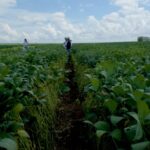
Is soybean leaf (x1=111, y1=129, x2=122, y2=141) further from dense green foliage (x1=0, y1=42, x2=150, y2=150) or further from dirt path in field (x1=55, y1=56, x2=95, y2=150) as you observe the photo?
dirt path in field (x1=55, y1=56, x2=95, y2=150)

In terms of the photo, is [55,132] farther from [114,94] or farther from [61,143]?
[114,94]

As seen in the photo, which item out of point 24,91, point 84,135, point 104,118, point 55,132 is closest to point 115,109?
point 104,118

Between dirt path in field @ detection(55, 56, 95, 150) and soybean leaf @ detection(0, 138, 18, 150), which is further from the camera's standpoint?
dirt path in field @ detection(55, 56, 95, 150)

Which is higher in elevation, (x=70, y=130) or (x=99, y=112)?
(x=99, y=112)

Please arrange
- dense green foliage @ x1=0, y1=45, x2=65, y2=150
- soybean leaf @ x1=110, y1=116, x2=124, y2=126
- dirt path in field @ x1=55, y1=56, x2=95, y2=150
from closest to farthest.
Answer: soybean leaf @ x1=110, y1=116, x2=124, y2=126
dense green foliage @ x1=0, y1=45, x2=65, y2=150
dirt path in field @ x1=55, y1=56, x2=95, y2=150

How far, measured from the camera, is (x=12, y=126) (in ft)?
9.89

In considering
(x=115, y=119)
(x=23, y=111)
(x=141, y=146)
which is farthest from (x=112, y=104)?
(x=23, y=111)

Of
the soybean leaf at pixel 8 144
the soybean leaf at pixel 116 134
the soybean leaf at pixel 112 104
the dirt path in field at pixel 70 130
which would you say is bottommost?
the dirt path in field at pixel 70 130

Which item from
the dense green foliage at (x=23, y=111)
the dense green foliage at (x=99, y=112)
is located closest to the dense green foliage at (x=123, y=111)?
the dense green foliage at (x=99, y=112)

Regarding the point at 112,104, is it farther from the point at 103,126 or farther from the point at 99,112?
the point at 99,112

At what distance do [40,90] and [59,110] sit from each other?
127 centimetres

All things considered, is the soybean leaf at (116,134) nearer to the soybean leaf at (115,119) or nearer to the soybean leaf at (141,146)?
the soybean leaf at (115,119)

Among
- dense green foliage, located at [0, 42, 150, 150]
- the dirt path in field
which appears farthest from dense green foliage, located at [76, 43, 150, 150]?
the dirt path in field

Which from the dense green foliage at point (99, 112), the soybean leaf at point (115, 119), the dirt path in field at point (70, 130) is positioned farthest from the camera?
the dirt path in field at point (70, 130)
